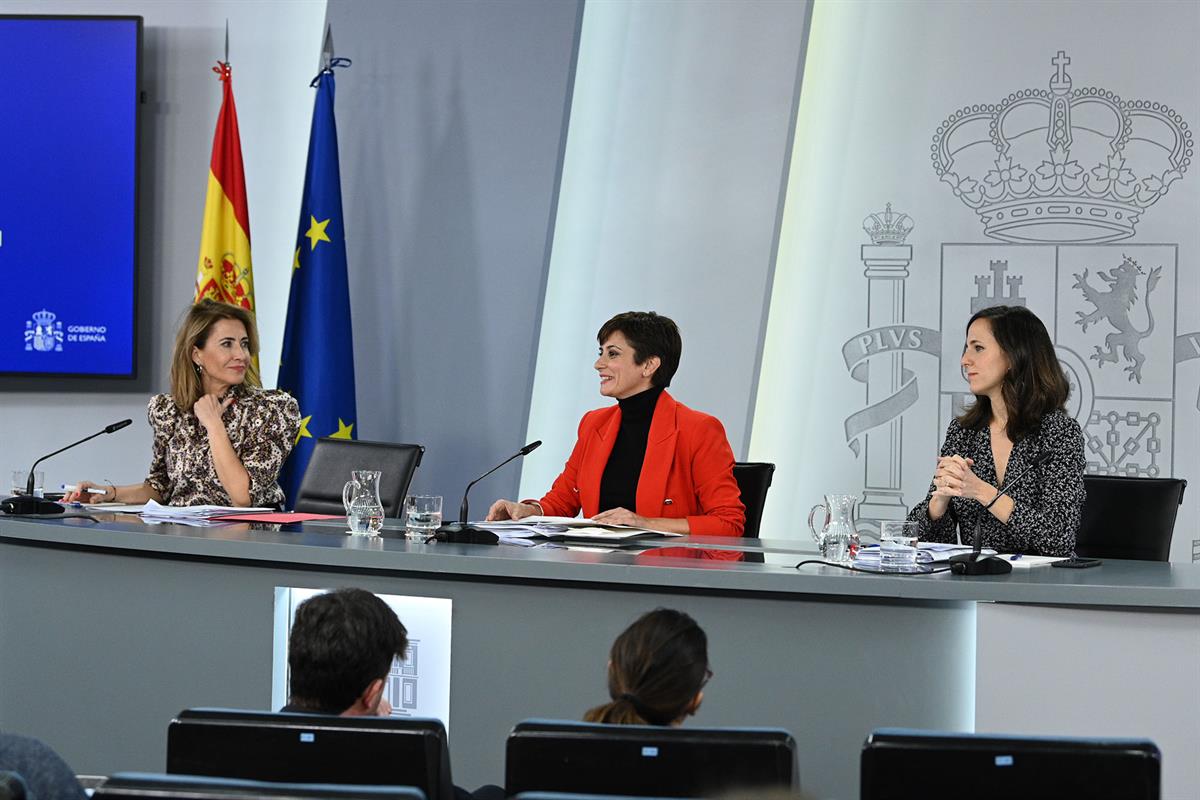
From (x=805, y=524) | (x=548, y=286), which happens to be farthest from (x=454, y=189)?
(x=805, y=524)

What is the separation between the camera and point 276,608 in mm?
2838

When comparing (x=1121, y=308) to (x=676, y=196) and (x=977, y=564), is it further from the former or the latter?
(x=977, y=564)

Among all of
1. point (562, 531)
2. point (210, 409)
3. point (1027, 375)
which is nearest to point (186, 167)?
point (210, 409)

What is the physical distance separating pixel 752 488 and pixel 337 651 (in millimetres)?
2147

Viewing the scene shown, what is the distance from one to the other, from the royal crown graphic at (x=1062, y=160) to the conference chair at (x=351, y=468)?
2387mm

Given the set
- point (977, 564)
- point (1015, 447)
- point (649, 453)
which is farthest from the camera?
point (649, 453)

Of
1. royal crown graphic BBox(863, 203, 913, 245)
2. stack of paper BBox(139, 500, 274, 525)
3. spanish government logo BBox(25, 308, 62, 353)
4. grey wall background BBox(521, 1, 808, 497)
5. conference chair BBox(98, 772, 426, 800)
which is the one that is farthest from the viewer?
spanish government logo BBox(25, 308, 62, 353)

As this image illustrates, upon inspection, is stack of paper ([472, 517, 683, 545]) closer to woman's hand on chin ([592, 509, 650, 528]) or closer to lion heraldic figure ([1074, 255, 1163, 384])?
woman's hand on chin ([592, 509, 650, 528])

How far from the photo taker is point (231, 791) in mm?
1308

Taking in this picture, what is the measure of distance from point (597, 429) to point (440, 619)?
3.86 ft

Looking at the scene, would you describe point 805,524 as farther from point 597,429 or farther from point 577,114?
point 577,114

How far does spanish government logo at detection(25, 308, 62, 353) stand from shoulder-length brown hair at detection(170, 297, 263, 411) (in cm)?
183

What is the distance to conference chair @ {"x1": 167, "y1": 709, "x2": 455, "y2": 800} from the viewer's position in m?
1.57

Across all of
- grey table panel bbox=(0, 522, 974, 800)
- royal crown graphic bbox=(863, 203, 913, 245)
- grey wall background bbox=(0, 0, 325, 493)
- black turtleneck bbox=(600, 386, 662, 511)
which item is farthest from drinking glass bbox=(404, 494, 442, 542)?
grey wall background bbox=(0, 0, 325, 493)
